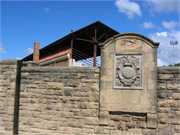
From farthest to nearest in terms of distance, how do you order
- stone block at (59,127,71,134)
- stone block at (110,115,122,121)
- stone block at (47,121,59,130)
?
stone block at (47,121,59,130), stone block at (59,127,71,134), stone block at (110,115,122,121)

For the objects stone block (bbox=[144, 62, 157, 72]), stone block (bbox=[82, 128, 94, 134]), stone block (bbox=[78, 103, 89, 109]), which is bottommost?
stone block (bbox=[82, 128, 94, 134])

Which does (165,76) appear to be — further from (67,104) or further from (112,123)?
(67,104)

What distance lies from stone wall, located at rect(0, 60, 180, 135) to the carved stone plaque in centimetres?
58

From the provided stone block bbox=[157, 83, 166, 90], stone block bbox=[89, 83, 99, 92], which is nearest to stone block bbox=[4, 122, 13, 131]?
stone block bbox=[89, 83, 99, 92]

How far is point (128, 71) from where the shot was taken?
4.75m

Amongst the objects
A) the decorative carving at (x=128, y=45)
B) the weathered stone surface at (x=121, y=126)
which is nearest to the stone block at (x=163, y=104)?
the weathered stone surface at (x=121, y=126)

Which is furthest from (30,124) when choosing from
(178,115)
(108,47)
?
(178,115)

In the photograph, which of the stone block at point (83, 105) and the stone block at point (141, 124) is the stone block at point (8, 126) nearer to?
the stone block at point (83, 105)

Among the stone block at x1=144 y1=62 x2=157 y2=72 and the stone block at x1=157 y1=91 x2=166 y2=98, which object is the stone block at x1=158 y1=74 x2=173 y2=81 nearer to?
the stone block at x1=144 y1=62 x2=157 y2=72

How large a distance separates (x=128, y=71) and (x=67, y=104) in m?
2.19

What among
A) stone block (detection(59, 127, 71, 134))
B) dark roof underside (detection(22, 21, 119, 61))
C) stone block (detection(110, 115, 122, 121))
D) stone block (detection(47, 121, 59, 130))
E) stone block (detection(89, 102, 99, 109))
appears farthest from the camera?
dark roof underside (detection(22, 21, 119, 61))

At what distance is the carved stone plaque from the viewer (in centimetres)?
474

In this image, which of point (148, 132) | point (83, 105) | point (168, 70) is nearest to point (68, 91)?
point (83, 105)

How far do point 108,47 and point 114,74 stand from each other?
2.81 feet
